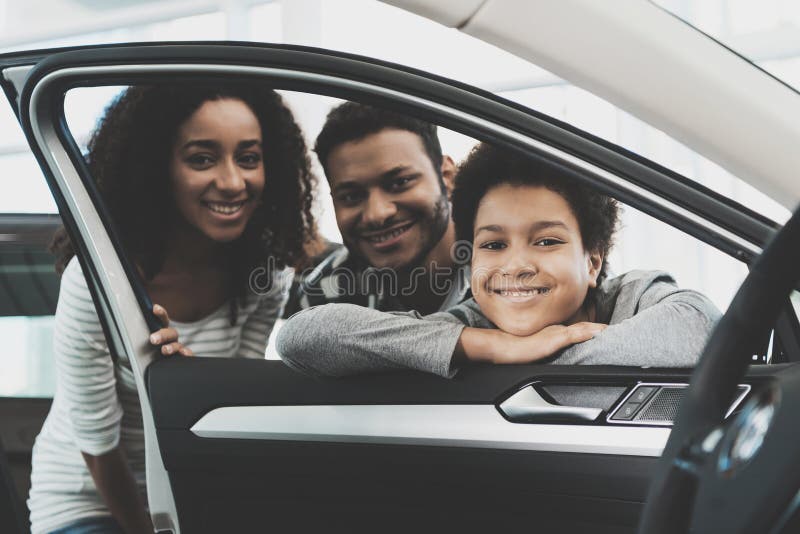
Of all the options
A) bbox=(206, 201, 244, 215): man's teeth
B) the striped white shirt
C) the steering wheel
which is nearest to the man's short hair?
bbox=(206, 201, 244, 215): man's teeth

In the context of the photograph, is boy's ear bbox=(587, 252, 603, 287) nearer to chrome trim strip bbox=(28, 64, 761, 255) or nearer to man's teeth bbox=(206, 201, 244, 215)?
chrome trim strip bbox=(28, 64, 761, 255)

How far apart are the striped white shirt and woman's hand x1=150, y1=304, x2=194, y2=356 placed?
0.27ft

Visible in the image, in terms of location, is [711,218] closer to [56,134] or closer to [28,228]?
[56,134]

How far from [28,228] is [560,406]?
4.18 feet

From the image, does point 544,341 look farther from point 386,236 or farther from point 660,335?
point 386,236

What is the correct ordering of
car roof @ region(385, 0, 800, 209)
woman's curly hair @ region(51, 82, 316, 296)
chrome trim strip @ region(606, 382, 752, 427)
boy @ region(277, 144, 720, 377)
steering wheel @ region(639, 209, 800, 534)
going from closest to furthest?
1. steering wheel @ region(639, 209, 800, 534)
2. car roof @ region(385, 0, 800, 209)
3. chrome trim strip @ region(606, 382, 752, 427)
4. boy @ region(277, 144, 720, 377)
5. woman's curly hair @ region(51, 82, 316, 296)

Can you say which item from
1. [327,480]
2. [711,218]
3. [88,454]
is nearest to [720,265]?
[711,218]

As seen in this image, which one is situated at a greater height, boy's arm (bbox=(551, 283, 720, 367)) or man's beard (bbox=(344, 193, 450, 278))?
man's beard (bbox=(344, 193, 450, 278))

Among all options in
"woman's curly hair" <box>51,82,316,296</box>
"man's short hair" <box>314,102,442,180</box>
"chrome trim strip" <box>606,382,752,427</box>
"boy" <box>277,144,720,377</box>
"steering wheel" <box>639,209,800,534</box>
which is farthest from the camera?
"woman's curly hair" <box>51,82,316,296</box>

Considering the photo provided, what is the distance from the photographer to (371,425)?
1288mm

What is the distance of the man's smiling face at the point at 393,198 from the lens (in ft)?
4.70

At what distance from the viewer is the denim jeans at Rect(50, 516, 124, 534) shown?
5.67 feet

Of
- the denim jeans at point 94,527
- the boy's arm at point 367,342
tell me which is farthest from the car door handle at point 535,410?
the denim jeans at point 94,527

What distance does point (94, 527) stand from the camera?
68.8 inches
